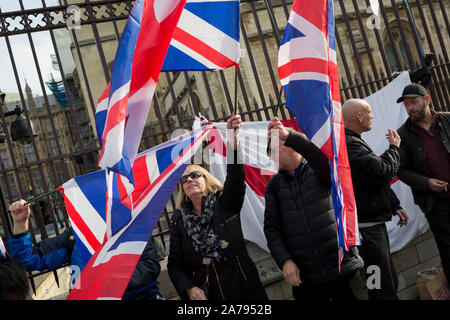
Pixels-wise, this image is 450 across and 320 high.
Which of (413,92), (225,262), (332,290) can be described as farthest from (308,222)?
(413,92)

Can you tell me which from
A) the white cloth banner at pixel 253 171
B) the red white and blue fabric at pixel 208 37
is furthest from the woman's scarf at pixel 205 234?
the white cloth banner at pixel 253 171

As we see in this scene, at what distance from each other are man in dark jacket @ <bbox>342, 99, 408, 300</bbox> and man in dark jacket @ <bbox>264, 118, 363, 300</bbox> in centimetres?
49

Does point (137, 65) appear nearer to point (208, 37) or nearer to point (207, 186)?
point (208, 37)

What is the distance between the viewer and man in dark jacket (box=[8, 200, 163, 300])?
3.06 metres

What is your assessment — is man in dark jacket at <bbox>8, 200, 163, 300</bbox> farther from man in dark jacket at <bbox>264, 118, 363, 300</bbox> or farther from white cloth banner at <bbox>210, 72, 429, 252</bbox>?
white cloth banner at <bbox>210, 72, 429, 252</bbox>

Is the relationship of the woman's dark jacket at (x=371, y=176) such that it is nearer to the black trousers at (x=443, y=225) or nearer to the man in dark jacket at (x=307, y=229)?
the man in dark jacket at (x=307, y=229)

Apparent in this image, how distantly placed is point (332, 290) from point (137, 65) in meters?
2.14

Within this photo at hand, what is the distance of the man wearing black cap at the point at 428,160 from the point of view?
404 cm

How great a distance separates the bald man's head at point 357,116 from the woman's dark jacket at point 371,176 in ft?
0.23

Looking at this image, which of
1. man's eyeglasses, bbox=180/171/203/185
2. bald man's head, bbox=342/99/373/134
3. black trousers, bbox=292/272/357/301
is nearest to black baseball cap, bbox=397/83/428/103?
bald man's head, bbox=342/99/373/134
